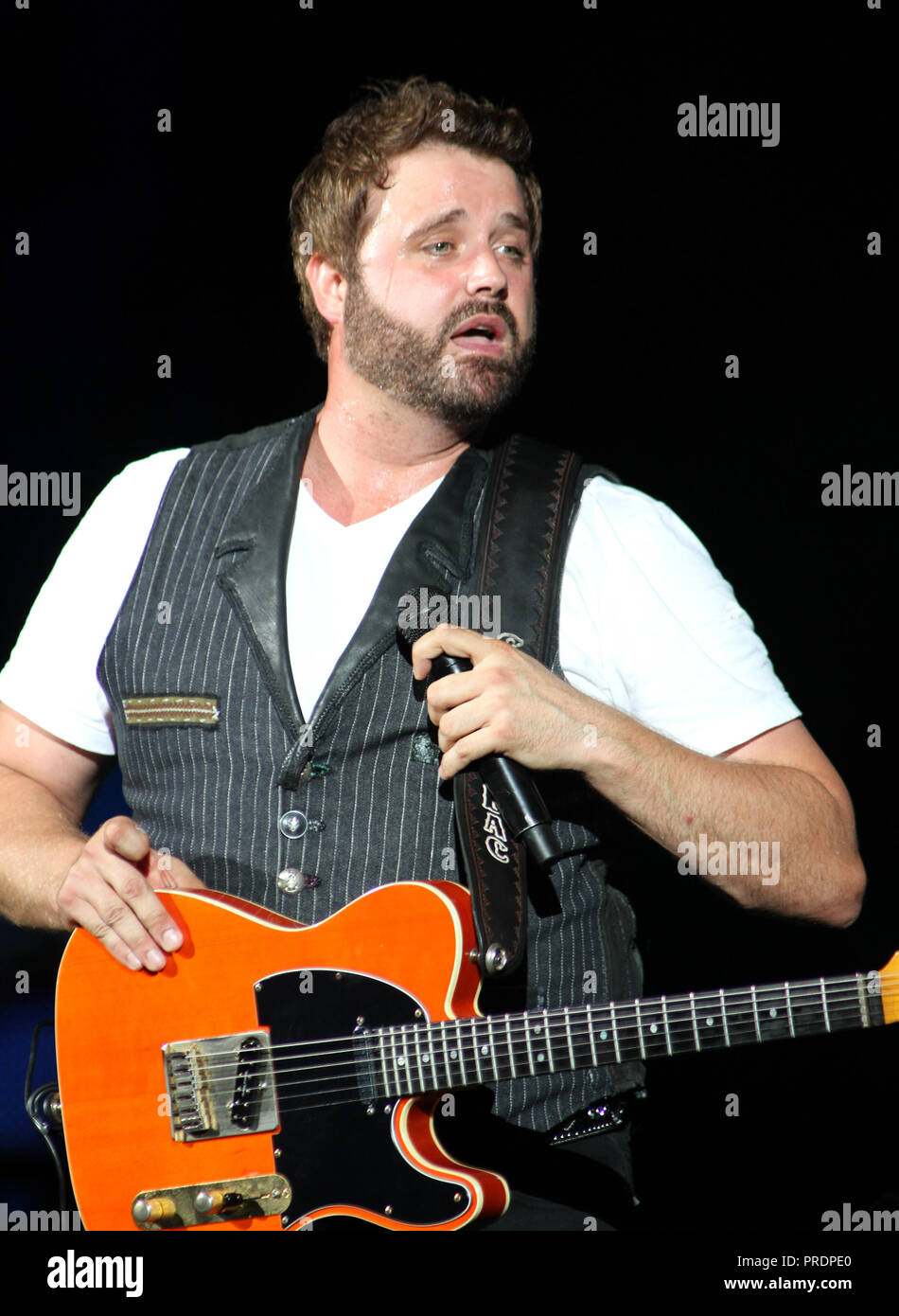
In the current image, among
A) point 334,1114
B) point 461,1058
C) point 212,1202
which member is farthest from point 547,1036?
point 212,1202

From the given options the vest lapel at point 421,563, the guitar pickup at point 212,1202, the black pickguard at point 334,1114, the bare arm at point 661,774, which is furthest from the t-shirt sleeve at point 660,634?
the guitar pickup at point 212,1202

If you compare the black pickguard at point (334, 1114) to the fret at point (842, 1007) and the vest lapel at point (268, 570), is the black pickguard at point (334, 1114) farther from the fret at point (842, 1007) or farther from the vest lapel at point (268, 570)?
the fret at point (842, 1007)

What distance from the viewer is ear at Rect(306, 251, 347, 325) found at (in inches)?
109

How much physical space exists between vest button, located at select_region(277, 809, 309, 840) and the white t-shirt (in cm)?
18

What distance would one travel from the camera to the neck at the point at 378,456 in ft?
A: 8.34

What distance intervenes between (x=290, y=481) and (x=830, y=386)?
3.91 feet

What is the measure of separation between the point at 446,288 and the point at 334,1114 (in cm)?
152

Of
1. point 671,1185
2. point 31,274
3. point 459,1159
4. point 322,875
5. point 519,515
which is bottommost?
point 671,1185

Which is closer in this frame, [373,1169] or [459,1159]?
[373,1169]

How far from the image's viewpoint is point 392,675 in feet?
7.25

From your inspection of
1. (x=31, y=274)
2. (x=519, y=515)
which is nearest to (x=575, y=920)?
(x=519, y=515)

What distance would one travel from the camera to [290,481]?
2512 millimetres

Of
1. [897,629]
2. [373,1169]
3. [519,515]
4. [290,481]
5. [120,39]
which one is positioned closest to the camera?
[373,1169]

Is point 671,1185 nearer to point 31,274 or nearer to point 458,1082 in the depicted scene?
point 458,1082
